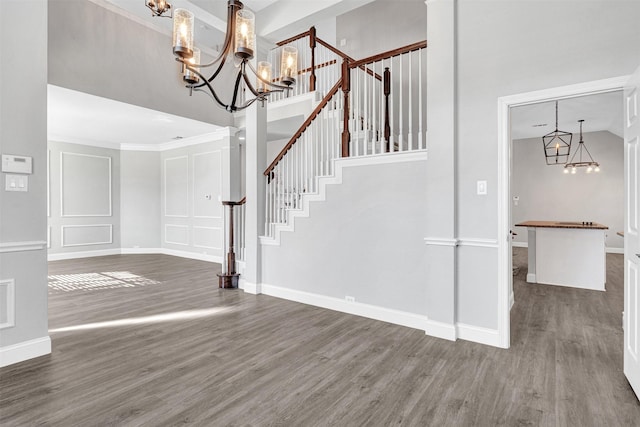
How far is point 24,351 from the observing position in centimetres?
264

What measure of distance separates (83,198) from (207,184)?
304cm

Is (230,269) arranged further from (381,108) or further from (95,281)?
(381,108)

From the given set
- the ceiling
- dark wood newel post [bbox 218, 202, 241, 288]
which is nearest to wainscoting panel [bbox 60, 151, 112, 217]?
dark wood newel post [bbox 218, 202, 241, 288]

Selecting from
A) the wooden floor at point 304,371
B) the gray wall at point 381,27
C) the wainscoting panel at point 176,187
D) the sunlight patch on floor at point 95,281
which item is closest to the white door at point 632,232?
the wooden floor at point 304,371

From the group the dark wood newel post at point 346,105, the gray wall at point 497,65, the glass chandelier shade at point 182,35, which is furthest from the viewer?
the dark wood newel post at point 346,105

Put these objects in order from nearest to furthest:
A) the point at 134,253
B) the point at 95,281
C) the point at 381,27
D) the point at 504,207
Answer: the point at 504,207
the point at 95,281
the point at 381,27
the point at 134,253

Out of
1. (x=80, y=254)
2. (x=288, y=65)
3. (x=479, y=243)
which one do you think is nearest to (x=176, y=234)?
(x=80, y=254)

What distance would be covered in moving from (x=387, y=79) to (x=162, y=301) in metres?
4.24

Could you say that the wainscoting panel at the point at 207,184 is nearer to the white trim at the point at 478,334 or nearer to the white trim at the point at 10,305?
the white trim at the point at 10,305

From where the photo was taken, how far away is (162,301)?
4359mm

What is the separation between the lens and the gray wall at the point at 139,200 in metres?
8.80

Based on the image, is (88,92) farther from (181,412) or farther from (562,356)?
(562,356)

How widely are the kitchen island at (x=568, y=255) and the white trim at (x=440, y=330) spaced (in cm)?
318

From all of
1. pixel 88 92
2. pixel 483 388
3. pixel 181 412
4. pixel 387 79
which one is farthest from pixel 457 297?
pixel 88 92
